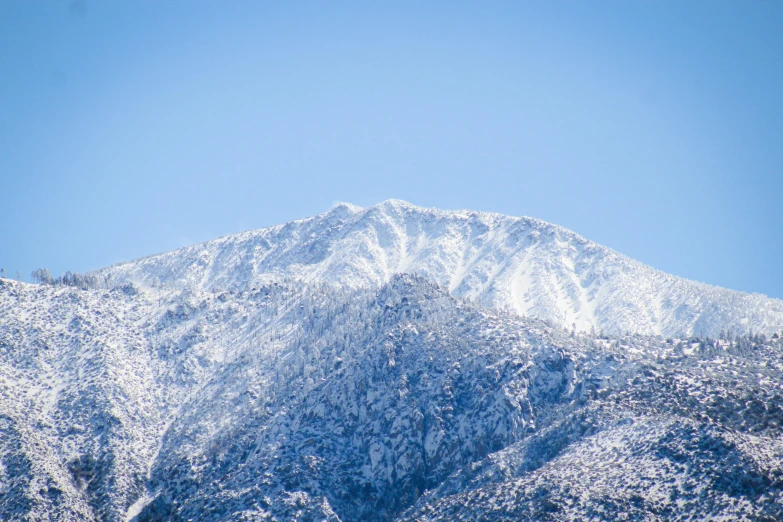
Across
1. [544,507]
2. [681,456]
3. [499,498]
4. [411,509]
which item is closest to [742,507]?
[681,456]

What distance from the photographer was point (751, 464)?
537 feet

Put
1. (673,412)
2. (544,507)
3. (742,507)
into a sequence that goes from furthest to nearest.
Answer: (673,412), (544,507), (742,507)

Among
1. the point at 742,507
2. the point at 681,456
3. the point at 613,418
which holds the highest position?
the point at 613,418

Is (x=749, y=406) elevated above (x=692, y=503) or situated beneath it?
elevated above

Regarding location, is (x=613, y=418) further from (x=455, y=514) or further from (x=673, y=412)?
(x=455, y=514)

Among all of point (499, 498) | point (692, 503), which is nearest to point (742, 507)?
point (692, 503)

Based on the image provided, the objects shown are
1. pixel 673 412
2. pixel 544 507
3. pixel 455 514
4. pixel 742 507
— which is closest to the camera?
pixel 742 507

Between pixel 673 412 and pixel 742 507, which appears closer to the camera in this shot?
pixel 742 507

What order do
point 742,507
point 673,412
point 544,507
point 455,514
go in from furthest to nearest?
point 673,412
point 455,514
point 544,507
point 742,507

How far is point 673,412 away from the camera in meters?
195

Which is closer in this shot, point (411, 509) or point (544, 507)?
point (544, 507)

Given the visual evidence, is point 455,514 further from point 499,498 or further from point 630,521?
point 630,521

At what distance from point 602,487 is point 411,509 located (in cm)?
4993

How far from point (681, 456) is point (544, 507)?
32.0 metres
